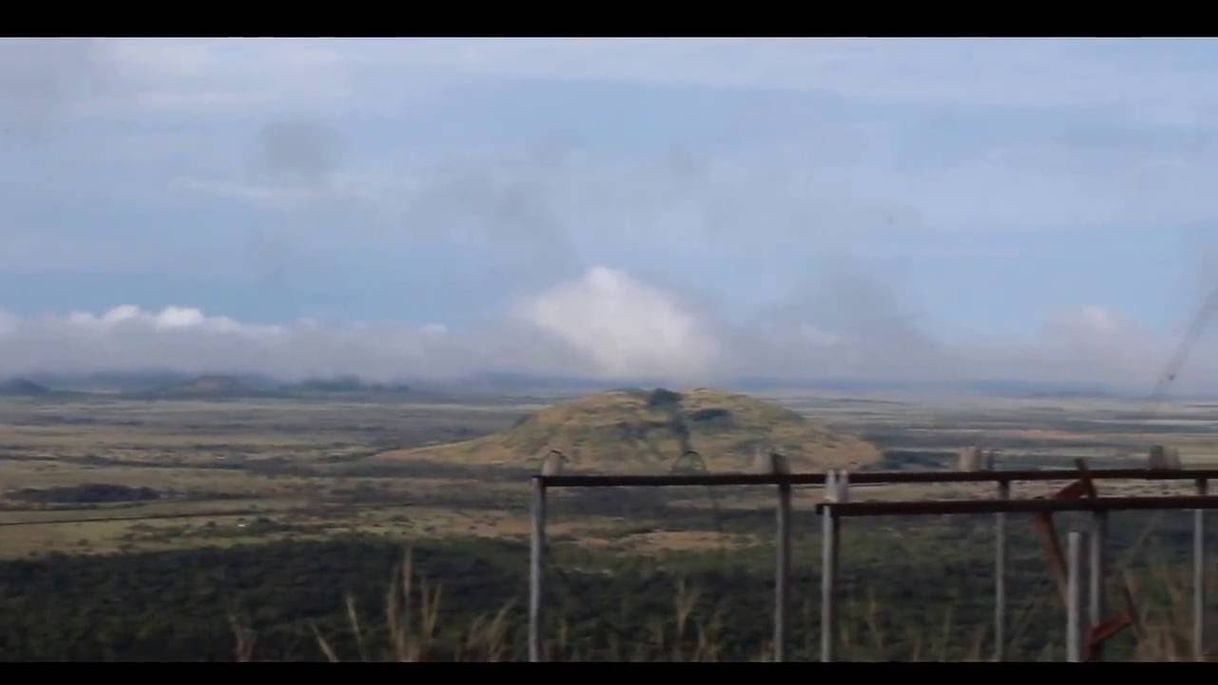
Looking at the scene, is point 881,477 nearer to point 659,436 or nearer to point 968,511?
point 659,436

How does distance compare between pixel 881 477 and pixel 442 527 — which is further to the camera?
pixel 442 527

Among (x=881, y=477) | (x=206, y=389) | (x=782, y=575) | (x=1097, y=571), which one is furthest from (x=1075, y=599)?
(x=206, y=389)

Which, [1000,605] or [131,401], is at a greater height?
[131,401]

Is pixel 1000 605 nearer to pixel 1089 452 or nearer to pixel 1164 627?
pixel 1164 627

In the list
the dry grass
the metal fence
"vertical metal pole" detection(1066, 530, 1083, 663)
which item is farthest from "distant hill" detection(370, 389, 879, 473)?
"vertical metal pole" detection(1066, 530, 1083, 663)
